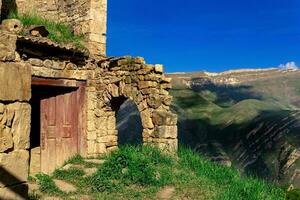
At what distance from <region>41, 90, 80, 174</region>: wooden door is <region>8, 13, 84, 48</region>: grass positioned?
1259 millimetres

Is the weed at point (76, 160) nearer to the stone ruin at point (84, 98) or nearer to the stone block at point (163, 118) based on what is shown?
the stone ruin at point (84, 98)

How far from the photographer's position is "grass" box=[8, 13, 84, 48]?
32.7ft

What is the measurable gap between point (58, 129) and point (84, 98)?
112 centimetres

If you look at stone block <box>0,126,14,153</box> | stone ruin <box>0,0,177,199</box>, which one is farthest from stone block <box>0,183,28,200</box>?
stone ruin <box>0,0,177,199</box>

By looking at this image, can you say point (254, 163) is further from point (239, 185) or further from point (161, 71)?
point (239, 185)

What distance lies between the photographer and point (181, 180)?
7785 millimetres

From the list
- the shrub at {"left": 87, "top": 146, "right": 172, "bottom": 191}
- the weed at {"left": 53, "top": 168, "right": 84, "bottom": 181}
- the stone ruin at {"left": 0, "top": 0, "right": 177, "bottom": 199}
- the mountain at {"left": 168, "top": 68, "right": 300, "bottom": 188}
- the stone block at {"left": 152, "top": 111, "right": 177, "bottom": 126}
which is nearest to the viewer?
the shrub at {"left": 87, "top": 146, "right": 172, "bottom": 191}

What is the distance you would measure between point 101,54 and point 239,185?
5148mm

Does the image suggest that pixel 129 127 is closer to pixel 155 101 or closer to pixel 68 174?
pixel 155 101

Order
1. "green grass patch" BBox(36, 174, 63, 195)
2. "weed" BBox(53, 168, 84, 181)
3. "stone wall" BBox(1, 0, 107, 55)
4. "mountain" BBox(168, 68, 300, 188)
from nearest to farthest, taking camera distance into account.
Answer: "green grass patch" BBox(36, 174, 63, 195), "weed" BBox(53, 168, 84, 181), "stone wall" BBox(1, 0, 107, 55), "mountain" BBox(168, 68, 300, 188)

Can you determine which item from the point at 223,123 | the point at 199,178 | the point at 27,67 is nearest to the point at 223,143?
the point at 223,123

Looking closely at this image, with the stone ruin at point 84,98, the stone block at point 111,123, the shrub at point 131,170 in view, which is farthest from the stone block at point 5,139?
the stone block at point 111,123

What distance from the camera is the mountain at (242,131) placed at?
14969 mm

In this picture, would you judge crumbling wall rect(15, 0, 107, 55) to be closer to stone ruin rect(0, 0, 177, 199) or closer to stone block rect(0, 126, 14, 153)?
stone ruin rect(0, 0, 177, 199)
